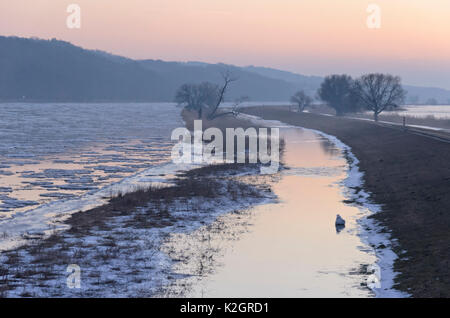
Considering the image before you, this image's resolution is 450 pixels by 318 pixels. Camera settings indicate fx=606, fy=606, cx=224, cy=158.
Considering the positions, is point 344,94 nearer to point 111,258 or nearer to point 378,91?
point 378,91

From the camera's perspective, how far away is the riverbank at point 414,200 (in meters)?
17.1

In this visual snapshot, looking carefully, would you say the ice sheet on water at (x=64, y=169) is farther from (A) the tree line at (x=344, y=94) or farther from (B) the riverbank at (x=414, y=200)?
(A) the tree line at (x=344, y=94)

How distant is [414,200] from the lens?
1109 inches

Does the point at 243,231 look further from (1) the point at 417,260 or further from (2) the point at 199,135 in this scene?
(2) the point at 199,135

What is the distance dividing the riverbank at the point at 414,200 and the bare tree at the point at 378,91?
124 feet

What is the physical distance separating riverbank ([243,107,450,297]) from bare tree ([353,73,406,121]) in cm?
3783

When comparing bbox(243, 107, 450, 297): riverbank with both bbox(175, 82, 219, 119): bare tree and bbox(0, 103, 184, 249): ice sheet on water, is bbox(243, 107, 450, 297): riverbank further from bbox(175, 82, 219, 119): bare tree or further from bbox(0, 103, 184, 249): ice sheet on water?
bbox(175, 82, 219, 119): bare tree

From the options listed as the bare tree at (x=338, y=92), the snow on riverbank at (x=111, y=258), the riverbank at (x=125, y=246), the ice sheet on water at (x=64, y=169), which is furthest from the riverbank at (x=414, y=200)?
the bare tree at (x=338, y=92)

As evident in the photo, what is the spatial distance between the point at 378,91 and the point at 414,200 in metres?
77.7

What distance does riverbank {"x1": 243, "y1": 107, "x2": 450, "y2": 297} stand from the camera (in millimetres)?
17062

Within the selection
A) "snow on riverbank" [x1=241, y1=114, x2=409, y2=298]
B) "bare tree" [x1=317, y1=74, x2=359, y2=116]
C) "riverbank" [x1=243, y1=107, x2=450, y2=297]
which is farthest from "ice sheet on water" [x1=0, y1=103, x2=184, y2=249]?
"bare tree" [x1=317, y1=74, x2=359, y2=116]

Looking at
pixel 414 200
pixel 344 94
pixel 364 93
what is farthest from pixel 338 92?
pixel 414 200
